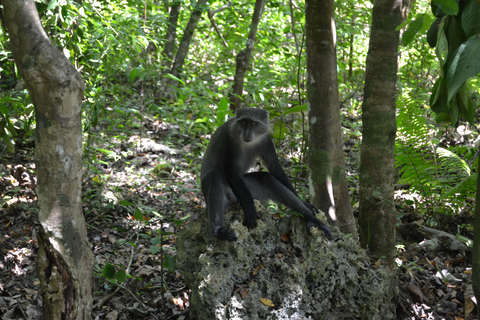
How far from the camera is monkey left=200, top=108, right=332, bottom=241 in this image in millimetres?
4043

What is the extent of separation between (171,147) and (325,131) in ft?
14.6

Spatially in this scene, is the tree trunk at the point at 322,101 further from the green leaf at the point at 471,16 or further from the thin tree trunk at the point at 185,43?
the thin tree trunk at the point at 185,43

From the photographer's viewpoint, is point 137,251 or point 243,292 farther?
point 137,251

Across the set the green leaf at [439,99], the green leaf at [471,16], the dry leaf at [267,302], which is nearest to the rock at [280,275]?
Result: the dry leaf at [267,302]

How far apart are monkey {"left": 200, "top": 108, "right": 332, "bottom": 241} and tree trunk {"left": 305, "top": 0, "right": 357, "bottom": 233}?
0.31 m

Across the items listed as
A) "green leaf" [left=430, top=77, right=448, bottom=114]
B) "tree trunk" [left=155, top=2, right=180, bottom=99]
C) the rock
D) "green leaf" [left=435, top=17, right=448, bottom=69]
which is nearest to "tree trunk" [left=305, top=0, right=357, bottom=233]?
the rock

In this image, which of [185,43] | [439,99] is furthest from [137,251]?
[185,43]

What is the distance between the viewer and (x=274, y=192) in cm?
431

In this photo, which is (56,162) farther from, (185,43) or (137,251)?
(185,43)

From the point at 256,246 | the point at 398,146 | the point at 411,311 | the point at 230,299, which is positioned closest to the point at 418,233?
the point at 398,146

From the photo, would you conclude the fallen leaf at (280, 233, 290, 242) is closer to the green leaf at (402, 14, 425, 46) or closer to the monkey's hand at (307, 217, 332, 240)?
the monkey's hand at (307, 217, 332, 240)

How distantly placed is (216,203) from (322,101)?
56.1 inches

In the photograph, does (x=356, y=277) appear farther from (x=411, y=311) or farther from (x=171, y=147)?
(x=171, y=147)

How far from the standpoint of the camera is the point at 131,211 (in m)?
5.71
